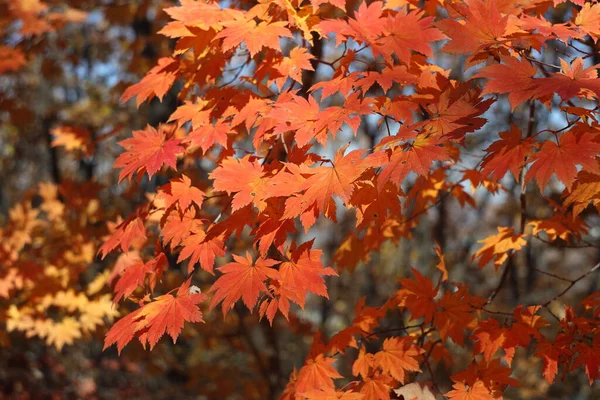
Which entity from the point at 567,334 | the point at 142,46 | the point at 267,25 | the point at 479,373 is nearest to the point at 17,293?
the point at 142,46

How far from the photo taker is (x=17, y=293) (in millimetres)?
4457

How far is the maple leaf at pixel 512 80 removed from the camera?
156cm

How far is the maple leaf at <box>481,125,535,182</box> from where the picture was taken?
168 centimetres

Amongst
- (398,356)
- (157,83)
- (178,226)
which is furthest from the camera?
(157,83)

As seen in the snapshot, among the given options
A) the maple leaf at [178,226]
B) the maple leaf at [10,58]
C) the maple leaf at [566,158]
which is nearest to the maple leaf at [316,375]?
the maple leaf at [178,226]

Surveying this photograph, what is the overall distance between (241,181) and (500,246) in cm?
148

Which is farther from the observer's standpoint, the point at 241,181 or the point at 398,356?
the point at 398,356

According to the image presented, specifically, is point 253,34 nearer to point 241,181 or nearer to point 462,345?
point 241,181

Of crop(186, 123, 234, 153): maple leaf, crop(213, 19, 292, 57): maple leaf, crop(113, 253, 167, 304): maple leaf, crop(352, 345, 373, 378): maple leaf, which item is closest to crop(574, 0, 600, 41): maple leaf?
crop(213, 19, 292, 57): maple leaf

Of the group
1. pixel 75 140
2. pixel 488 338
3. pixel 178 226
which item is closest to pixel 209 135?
pixel 178 226

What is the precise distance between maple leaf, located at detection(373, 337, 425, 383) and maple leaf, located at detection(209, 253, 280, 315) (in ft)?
2.36

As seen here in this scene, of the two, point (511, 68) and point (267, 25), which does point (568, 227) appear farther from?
point (267, 25)

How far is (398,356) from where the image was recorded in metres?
2.25

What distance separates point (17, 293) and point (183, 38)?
3.41m
